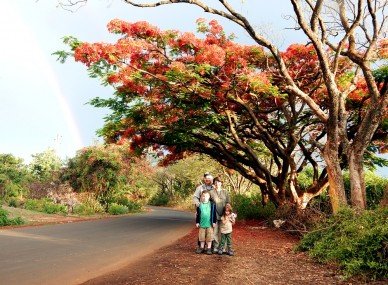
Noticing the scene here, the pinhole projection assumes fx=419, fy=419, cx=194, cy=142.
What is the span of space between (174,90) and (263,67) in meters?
4.05

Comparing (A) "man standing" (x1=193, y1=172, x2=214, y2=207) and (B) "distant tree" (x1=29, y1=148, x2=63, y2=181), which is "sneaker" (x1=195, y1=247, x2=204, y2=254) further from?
(B) "distant tree" (x1=29, y1=148, x2=63, y2=181)

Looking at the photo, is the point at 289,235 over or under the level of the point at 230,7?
under

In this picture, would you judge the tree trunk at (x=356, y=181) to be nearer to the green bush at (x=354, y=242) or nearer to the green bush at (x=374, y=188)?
the green bush at (x=354, y=242)

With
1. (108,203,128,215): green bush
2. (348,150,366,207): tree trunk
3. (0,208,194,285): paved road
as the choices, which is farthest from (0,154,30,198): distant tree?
(348,150,366,207): tree trunk

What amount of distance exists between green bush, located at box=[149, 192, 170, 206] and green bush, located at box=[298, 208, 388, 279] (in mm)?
44404

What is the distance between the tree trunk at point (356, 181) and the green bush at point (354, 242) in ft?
5.75

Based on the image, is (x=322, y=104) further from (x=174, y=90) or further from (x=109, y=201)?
(x=109, y=201)

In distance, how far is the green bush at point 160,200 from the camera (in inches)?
2125

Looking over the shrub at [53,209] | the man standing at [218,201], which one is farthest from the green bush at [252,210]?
the man standing at [218,201]

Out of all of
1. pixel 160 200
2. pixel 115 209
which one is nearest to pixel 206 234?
pixel 115 209

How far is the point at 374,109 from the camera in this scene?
1170cm

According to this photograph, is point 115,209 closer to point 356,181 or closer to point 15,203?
point 15,203

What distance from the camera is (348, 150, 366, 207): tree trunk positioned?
11.4 metres

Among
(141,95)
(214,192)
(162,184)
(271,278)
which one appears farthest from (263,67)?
(162,184)
